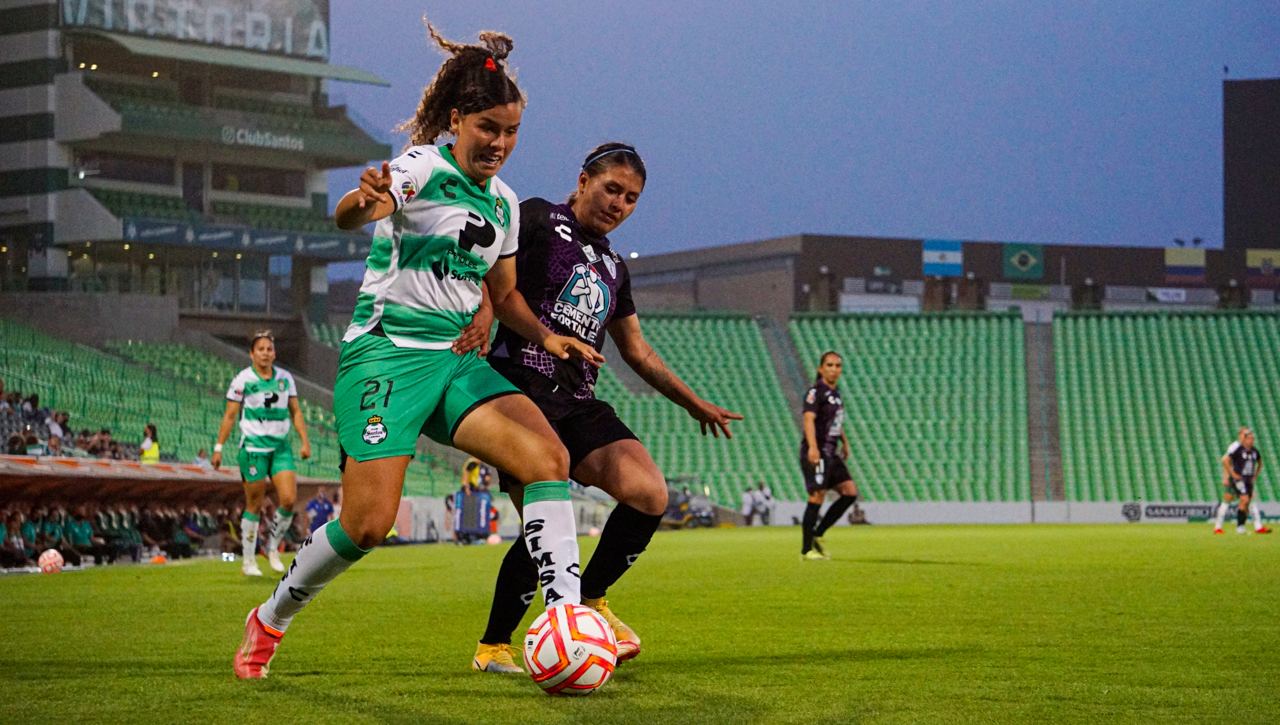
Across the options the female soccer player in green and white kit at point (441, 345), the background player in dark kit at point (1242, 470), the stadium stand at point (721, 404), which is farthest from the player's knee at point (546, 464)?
the stadium stand at point (721, 404)

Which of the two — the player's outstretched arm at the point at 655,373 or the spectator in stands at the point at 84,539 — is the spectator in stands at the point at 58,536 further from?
the player's outstretched arm at the point at 655,373

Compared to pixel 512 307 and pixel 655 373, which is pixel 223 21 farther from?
pixel 512 307

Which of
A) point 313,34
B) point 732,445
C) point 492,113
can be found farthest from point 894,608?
point 313,34

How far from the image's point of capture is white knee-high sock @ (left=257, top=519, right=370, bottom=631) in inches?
238

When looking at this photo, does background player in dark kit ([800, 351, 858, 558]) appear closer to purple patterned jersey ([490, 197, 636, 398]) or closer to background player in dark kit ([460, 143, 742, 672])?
background player in dark kit ([460, 143, 742, 672])

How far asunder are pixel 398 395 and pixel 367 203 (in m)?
0.77

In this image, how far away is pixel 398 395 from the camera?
5.88m

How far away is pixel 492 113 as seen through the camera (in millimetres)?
6113

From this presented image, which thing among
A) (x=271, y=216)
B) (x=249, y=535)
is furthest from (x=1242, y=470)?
(x=271, y=216)

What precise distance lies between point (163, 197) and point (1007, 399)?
99.1 ft

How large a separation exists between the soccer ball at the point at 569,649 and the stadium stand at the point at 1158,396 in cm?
4806

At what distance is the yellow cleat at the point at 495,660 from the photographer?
266 inches

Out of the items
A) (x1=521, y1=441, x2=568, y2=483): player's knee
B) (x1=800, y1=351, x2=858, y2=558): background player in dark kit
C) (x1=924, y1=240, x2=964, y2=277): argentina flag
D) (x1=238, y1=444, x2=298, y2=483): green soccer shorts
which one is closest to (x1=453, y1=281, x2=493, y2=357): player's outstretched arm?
(x1=521, y1=441, x2=568, y2=483): player's knee

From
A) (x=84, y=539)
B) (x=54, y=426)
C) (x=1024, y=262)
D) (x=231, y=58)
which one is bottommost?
(x=84, y=539)
